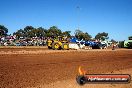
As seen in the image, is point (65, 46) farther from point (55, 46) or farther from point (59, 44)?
point (55, 46)

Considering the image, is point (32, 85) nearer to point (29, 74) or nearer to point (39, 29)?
point (29, 74)

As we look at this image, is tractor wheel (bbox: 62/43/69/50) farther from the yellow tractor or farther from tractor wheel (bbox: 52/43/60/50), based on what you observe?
tractor wheel (bbox: 52/43/60/50)

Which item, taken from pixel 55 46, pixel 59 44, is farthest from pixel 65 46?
pixel 55 46

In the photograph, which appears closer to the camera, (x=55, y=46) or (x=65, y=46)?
(x=55, y=46)

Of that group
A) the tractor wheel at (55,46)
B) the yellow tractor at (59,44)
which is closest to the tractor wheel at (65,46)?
the yellow tractor at (59,44)

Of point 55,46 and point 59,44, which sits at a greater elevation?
point 59,44

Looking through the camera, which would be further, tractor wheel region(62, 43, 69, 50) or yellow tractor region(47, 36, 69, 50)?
tractor wheel region(62, 43, 69, 50)

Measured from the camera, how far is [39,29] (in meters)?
90.7

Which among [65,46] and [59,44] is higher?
[59,44]

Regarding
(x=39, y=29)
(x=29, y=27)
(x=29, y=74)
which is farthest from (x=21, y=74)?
(x=29, y=27)

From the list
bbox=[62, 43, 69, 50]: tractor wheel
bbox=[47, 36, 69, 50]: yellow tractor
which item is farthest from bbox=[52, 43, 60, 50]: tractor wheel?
bbox=[62, 43, 69, 50]: tractor wheel

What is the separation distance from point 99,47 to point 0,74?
3164 cm

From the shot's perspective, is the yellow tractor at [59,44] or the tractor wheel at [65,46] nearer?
the yellow tractor at [59,44]

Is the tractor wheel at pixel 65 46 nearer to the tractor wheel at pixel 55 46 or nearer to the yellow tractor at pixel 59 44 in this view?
the yellow tractor at pixel 59 44
